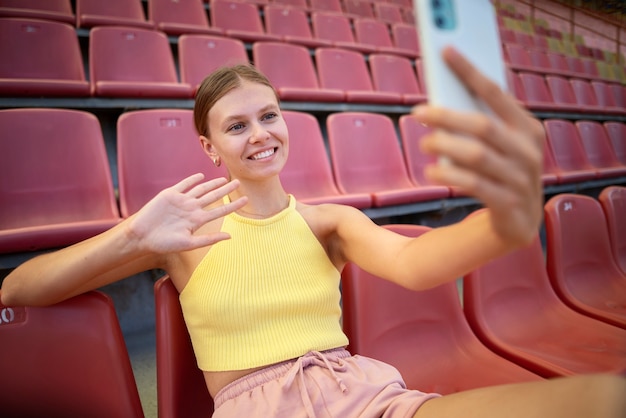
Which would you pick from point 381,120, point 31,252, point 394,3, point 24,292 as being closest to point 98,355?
point 24,292

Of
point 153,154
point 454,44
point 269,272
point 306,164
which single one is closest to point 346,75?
point 306,164

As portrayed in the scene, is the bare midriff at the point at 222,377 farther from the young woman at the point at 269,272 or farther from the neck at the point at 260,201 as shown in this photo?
the neck at the point at 260,201

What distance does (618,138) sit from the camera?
1528 mm

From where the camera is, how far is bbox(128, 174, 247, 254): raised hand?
312mm

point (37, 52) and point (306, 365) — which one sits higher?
point (37, 52)

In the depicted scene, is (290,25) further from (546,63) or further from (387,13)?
(546,63)

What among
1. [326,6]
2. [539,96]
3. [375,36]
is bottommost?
[539,96]

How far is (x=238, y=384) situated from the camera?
A: 346 millimetres

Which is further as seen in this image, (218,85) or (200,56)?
(200,56)

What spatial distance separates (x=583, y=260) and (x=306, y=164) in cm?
52

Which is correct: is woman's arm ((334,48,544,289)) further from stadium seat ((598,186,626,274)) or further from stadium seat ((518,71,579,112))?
stadium seat ((518,71,579,112))

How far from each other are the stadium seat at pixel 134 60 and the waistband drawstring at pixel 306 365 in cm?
68

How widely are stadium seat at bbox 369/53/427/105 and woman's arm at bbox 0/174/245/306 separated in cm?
110

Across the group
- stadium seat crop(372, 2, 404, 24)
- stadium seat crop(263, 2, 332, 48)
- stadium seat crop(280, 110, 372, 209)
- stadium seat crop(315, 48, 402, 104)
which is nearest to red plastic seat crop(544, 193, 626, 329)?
stadium seat crop(280, 110, 372, 209)
